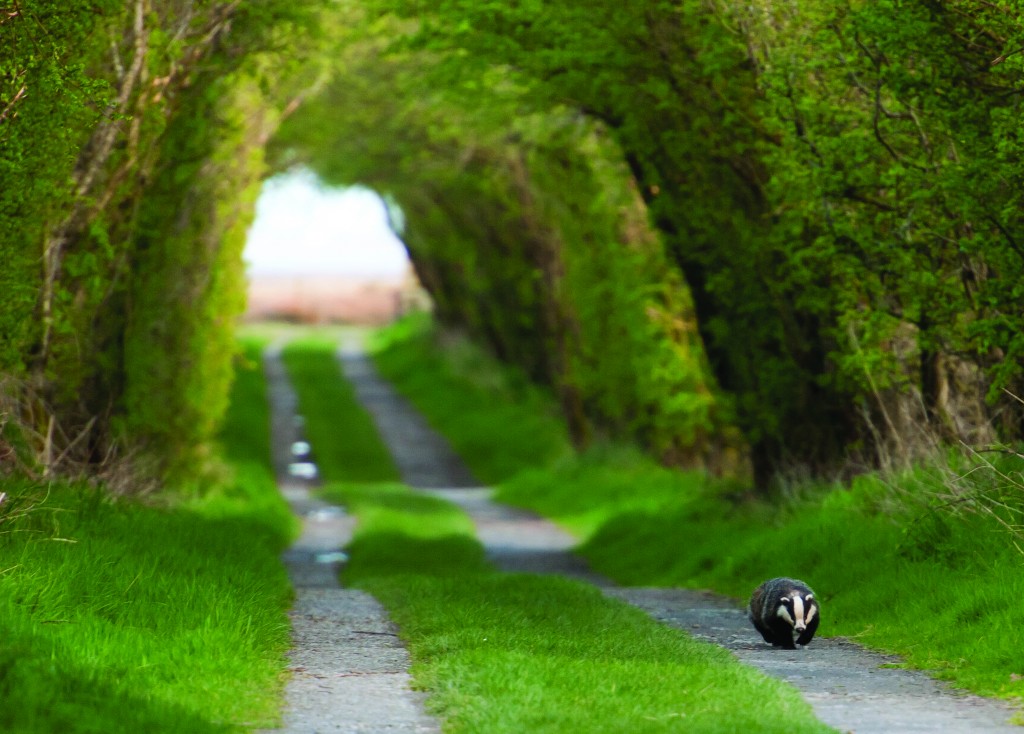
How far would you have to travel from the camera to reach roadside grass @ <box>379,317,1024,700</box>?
36.4 ft

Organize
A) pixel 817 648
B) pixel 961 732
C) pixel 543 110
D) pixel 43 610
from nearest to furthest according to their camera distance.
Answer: pixel 961 732, pixel 43 610, pixel 817 648, pixel 543 110

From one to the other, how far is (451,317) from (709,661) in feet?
150

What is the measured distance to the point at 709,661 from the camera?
10383 millimetres

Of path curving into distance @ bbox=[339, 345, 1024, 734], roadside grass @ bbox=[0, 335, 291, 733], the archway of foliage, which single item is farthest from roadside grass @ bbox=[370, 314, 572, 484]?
roadside grass @ bbox=[0, 335, 291, 733]

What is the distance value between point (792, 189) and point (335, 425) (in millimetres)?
32969

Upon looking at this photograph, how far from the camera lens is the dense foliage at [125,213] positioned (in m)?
12.9

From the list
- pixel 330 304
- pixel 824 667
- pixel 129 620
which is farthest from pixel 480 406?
pixel 330 304

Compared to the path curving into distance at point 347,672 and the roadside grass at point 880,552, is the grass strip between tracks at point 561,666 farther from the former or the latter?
the roadside grass at point 880,552

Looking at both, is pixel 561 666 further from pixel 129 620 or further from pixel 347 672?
pixel 129 620

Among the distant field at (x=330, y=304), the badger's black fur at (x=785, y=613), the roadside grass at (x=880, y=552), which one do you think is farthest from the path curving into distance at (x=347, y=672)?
the distant field at (x=330, y=304)

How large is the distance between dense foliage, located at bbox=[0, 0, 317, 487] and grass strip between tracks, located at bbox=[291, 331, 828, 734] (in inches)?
144

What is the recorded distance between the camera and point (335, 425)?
160 feet

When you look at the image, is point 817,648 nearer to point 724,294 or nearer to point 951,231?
point 951,231

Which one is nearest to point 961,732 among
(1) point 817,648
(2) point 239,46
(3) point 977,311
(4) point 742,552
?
(1) point 817,648
